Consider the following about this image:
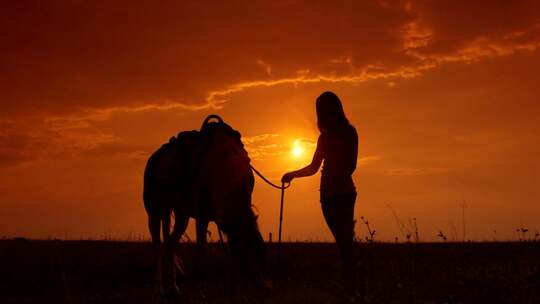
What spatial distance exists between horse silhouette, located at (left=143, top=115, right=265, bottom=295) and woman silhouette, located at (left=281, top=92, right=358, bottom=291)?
1.18 metres

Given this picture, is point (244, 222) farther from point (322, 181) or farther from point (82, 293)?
point (82, 293)

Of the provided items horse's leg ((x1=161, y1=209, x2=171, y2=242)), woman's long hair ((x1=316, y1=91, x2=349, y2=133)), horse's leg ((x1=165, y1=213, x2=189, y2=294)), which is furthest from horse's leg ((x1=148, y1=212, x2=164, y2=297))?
woman's long hair ((x1=316, y1=91, x2=349, y2=133))

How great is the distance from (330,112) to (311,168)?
936 mm

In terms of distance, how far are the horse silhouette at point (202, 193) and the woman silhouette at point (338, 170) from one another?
1.18 metres

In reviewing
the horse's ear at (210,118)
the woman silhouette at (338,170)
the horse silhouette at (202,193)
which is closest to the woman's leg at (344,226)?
the woman silhouette at (338,170)

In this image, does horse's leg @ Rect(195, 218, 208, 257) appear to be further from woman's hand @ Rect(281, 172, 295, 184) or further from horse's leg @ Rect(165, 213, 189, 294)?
woman's hand @ Rect(281, 172, 295, 184)

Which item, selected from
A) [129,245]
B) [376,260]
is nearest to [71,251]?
[129,245]

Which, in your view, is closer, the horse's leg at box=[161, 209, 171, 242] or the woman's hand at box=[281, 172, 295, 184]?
the woman's hand at box=[281, 172, 295, 184]

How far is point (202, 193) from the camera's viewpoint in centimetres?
1157

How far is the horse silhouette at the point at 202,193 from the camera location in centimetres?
900

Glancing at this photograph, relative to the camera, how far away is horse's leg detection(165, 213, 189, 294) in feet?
38.9

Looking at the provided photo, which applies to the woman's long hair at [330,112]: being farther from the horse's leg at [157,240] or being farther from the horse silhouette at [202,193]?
the horse's leg at [157,240]

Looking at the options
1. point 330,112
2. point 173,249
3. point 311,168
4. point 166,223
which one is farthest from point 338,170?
point 166,223

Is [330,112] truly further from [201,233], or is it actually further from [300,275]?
[300,275]
